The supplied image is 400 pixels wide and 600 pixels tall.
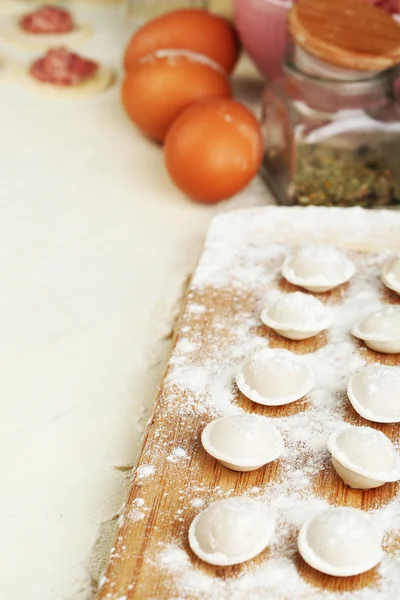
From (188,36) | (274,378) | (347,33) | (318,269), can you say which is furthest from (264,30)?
(274,378)

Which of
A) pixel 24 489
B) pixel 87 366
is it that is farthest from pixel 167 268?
pixel 24 489

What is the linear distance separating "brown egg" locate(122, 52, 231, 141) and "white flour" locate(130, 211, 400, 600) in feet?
1.22

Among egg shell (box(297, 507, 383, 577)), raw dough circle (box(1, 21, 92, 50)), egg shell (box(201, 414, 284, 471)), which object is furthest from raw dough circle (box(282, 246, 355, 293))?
raw dough circle (box(1, 21, 92, 50))

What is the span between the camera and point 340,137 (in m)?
1.32

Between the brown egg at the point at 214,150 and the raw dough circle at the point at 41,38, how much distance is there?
2.64 feet

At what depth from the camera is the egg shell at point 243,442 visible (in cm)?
81

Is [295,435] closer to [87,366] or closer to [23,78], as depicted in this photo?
[87,366]

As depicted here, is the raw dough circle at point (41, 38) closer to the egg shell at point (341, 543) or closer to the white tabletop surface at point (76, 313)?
the white tabletop surface at point (76, 313)

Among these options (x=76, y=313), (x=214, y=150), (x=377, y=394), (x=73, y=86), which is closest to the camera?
(x=377, y=394)

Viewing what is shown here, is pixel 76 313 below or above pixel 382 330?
below

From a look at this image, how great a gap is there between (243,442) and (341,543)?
15 cm

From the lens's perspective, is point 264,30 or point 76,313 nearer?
point 76,313

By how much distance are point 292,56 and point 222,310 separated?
55 cm

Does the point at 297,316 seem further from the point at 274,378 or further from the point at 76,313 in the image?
the point at 76,313
